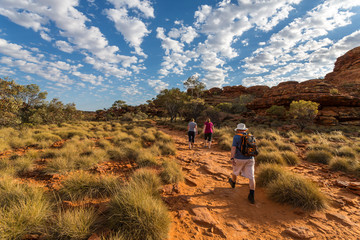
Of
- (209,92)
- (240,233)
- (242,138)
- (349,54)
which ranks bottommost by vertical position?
(240,233)

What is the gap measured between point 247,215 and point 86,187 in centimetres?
397

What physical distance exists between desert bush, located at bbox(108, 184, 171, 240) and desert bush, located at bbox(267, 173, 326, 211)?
2.95m

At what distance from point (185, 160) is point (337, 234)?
476 cm

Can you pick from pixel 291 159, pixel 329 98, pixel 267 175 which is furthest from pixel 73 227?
pixel 329 98

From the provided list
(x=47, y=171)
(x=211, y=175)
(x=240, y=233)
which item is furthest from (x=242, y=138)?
(x=47, y=171)

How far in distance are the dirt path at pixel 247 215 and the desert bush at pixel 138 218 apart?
1.09ft

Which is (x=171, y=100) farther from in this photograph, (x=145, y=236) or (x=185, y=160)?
(x=145, y=236)

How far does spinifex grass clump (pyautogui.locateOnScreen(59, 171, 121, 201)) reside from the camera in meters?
3.30

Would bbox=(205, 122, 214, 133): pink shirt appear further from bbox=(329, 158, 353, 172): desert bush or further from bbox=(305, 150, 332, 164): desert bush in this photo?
bbox=(329, 158, 353, 172): desert bush

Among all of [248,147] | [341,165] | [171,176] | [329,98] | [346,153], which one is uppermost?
[329,98]

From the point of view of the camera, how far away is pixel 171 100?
28172mm

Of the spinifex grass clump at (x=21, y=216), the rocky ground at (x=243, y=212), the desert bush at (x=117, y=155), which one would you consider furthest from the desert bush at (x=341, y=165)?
the spinifex grass clump at (x=21, y=216)

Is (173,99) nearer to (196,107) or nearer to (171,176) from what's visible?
(196,107)

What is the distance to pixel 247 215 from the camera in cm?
303
